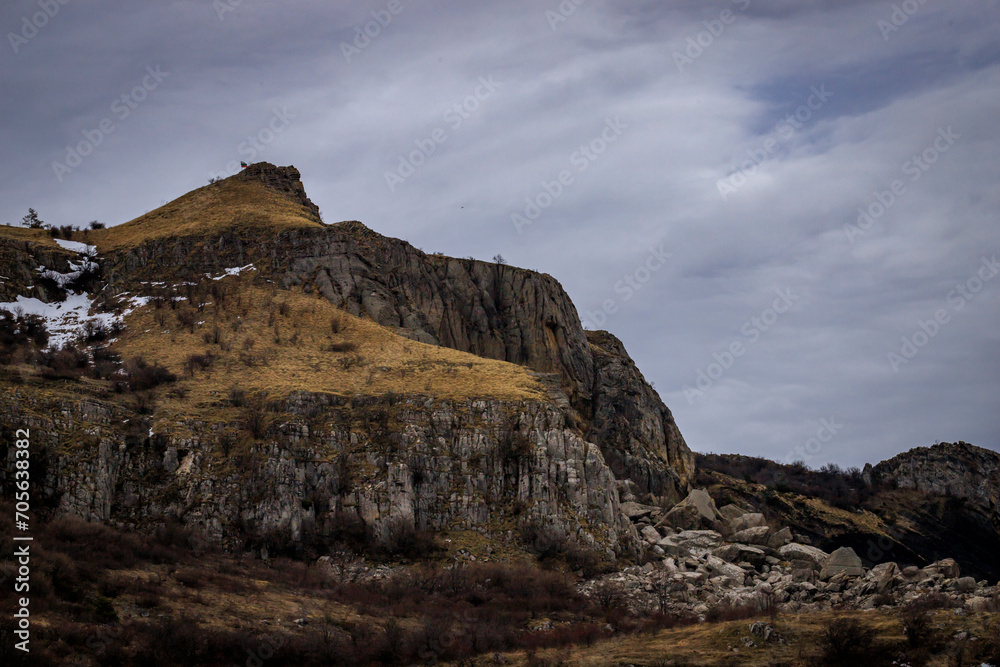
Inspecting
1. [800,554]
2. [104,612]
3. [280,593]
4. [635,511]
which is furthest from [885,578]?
[104,612]

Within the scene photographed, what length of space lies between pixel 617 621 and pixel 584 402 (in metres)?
39.0

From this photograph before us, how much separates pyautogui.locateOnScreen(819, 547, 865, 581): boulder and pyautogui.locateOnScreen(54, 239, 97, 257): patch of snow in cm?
6248

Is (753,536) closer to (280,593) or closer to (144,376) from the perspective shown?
(280,593)

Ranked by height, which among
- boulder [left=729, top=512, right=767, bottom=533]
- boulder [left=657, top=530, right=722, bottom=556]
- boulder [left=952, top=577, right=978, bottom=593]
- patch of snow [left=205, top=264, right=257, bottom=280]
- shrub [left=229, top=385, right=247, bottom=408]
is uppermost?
patch of snow [left=205, top=264, right=257, bottom=280]

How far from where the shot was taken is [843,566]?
47.1 m

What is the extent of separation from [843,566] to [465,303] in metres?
45.0

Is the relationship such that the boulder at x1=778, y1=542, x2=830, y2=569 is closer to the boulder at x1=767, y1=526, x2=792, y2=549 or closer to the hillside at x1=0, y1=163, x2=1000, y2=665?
the hillside at x1=0, y1=163, x2=1000, y2=665

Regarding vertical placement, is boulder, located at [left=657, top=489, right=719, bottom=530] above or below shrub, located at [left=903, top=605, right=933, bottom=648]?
above

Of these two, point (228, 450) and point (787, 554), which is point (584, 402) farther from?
point (228, 450)

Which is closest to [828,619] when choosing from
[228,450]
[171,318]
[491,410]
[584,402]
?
[491,410]

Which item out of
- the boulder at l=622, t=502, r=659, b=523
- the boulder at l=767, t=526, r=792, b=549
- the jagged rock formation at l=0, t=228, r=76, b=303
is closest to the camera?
the boulder at l=767, t=526, r=792, b=549

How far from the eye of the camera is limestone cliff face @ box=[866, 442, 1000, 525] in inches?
3839

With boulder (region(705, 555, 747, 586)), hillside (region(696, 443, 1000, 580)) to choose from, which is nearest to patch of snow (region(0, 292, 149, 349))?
boulder (region(705, 555, 747, 586))

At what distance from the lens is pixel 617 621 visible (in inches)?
1679
